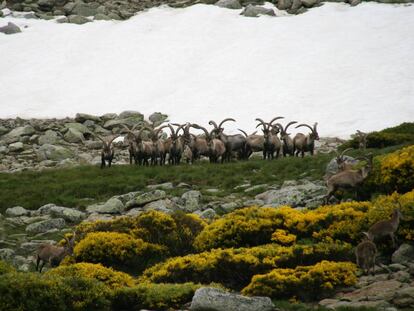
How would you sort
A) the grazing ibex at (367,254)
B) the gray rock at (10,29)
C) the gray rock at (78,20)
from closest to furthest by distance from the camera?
the grazing ibex at (367,254) → the gray rock at (10,29) → the gray rock at (78,20)

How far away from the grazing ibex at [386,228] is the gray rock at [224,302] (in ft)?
11.5

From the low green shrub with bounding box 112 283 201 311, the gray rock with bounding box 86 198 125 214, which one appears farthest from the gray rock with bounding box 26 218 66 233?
the low green shrub with bounding box 112 283 201 311

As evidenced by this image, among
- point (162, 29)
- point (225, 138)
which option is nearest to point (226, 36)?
point (162, 29)

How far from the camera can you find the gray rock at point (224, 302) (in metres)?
11.9

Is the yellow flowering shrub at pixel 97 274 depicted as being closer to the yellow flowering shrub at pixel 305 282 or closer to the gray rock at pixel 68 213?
the yellow flowering shrub at pixel 305 282

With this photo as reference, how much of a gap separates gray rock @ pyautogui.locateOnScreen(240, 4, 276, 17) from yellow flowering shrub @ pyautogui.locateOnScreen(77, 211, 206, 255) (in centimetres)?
4522

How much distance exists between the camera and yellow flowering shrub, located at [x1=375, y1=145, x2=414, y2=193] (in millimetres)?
19000

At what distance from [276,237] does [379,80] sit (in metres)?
33.9

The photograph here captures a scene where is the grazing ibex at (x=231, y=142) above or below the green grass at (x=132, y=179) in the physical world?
above

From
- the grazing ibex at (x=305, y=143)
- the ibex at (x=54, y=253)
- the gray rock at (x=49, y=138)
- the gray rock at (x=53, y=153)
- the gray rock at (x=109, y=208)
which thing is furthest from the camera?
the gray rock at (x=49, y=138)

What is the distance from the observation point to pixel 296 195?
21.9m

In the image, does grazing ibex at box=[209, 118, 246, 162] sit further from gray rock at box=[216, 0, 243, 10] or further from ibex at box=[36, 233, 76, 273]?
gray rock at box=[216, 0, 243, 10]

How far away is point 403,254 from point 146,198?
11.9 metres

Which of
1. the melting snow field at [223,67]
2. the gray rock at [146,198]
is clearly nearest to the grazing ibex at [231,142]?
the melting snow field at [223,67]
